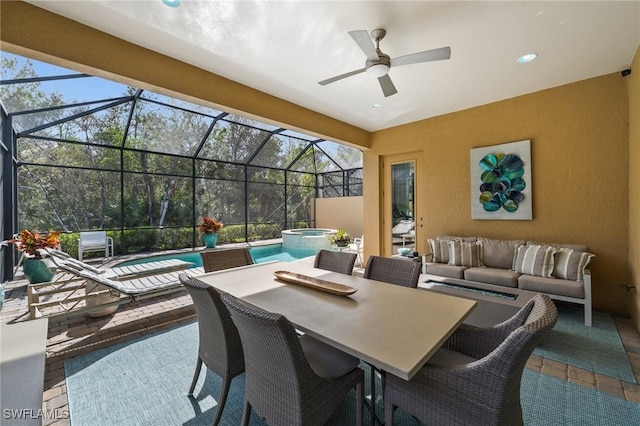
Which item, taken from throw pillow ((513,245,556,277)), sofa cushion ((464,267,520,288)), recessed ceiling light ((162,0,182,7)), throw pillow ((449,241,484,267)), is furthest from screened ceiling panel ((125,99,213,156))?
throw pillow ((513,245,556,277))

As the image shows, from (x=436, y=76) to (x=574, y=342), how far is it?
10.7 feet

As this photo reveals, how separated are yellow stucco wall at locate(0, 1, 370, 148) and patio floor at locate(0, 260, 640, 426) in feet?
8.46

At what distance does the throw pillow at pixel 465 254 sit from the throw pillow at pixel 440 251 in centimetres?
9

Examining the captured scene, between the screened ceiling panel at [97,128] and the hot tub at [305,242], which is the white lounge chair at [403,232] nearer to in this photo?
the hot tub at [305,242]

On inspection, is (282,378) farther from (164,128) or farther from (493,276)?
(164,128)

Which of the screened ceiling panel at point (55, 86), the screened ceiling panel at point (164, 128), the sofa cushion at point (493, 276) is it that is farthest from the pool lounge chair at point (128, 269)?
the sofa cushion at point (493, 276)

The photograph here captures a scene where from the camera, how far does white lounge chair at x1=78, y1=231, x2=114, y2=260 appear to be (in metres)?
6.38

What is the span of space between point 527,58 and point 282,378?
387cm

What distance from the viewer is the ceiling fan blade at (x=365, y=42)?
2.09 metres

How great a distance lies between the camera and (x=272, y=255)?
8.18 metres

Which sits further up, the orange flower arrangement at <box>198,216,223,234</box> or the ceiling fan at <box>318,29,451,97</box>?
the ceiling fan at <box>318,29,451,97</box>

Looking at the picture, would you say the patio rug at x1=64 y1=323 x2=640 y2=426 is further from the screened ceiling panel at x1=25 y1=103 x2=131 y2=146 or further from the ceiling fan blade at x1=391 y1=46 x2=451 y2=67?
the screened ceiling panel at x1=25 y1=103 x2=131 y2=146

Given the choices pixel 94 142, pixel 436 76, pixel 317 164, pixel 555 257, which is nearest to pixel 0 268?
pixel 94 142

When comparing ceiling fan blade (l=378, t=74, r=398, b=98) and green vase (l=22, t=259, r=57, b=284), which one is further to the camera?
green vase (l=22, t=259, r=57, b=284)
